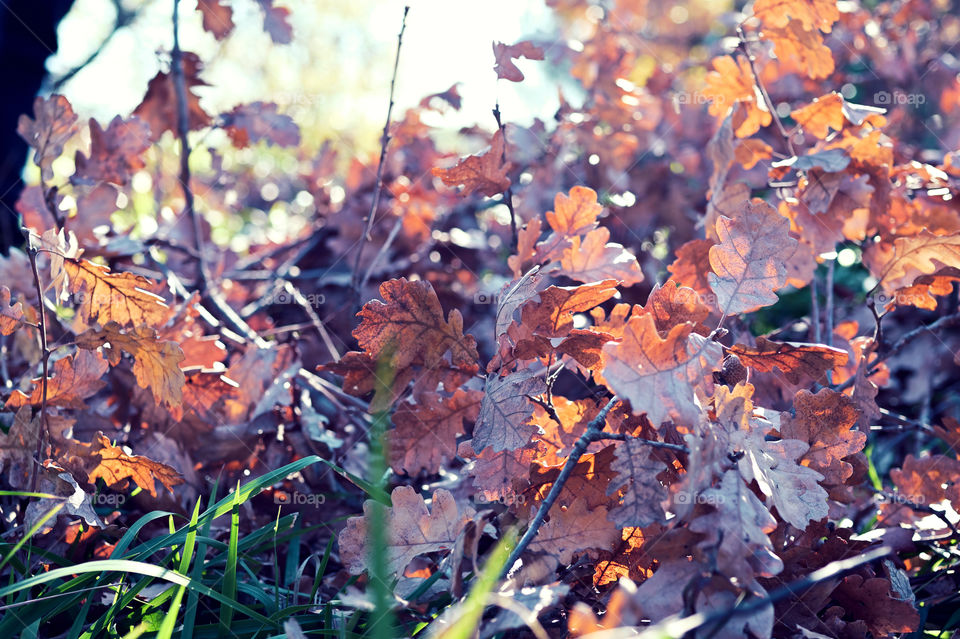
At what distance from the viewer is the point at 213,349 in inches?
68.4

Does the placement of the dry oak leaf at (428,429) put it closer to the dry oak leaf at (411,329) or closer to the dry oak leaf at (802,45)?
the dry oak leaf at (411,329)

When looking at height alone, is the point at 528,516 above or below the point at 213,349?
below

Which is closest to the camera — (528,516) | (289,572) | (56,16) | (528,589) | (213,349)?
(528,589)

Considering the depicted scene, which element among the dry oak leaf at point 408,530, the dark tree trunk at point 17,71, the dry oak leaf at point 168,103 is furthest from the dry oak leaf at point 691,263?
the dark tree trunk at point 17,71

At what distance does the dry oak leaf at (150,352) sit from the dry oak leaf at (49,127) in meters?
0.63

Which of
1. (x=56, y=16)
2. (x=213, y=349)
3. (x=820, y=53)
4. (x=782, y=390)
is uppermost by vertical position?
(x=56, y=16)

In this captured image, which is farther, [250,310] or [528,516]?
[250,310]

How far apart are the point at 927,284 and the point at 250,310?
1.97m

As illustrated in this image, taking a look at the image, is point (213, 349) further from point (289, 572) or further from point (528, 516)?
point (528, 516)

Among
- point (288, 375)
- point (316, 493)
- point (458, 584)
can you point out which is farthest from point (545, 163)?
point (458, 584)

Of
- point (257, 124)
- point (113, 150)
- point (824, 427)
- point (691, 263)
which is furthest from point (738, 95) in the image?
point (113, 150)

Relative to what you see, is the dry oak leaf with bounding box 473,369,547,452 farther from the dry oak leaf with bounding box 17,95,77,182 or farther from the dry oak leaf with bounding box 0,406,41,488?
the dry oak leaf with bounding box 17,95,77,182

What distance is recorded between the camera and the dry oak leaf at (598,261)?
1.40m

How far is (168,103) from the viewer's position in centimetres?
226
